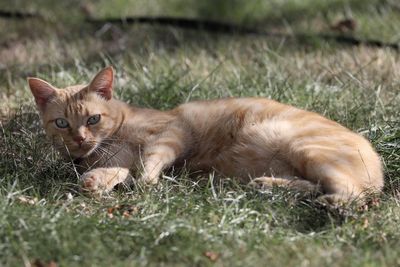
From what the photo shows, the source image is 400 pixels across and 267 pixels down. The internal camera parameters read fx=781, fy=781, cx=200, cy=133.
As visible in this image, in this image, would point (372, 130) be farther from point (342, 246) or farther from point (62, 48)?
point (62, 48)

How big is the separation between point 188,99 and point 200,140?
822 mm

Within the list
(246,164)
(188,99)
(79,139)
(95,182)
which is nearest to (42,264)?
(95,182)

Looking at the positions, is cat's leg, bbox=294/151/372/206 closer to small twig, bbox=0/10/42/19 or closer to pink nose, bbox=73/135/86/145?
pink nose, bbox=73/135/86/145

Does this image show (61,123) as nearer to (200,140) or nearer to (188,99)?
(200,140)

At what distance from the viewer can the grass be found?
3398mm

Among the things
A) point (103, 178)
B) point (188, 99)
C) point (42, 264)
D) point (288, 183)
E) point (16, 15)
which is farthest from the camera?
point (16, 15)

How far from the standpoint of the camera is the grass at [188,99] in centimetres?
340

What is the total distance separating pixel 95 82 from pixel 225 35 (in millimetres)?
2888

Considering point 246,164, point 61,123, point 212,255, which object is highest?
point 61,123

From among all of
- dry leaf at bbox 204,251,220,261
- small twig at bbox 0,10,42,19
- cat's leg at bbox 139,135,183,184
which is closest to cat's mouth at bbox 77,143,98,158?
cat's leg at bbox 139,135,183,184

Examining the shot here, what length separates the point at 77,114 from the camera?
4.47m

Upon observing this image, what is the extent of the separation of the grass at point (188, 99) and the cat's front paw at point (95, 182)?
70 millimetres

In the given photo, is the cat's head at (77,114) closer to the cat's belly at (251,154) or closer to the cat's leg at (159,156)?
the cat's leg at (159,156)

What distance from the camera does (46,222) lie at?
3512mm
